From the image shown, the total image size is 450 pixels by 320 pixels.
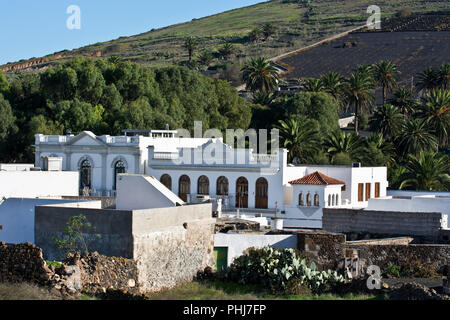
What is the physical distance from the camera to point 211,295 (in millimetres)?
25250

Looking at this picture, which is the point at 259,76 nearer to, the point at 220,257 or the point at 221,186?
the point at 221,186

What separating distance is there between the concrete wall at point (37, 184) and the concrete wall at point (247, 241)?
10.3m

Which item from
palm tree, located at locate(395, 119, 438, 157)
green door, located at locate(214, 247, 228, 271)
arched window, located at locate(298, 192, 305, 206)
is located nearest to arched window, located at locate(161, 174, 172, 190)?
arched window, located at locate(298, 192, 305, 206)

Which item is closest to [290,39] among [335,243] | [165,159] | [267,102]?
[267,102]

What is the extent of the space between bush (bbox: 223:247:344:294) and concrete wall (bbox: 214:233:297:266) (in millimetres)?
1692

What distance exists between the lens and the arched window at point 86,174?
50.1m

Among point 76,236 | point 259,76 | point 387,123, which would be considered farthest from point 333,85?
point 76,236

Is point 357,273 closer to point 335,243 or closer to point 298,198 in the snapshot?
point 335,243

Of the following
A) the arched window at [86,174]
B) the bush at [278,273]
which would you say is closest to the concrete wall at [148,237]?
the bush at [278,273]

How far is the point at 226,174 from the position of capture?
1832 inches

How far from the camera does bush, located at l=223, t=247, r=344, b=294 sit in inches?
1033

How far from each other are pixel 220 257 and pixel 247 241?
1.27 m

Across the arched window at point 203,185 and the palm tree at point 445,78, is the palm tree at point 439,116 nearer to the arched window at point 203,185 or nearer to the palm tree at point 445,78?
the palm tree at point 445,78

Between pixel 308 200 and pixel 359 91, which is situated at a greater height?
pixel 359 91
